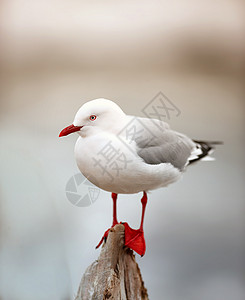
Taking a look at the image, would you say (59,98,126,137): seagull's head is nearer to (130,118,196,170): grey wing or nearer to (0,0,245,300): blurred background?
(130,118,196,170): grey wing

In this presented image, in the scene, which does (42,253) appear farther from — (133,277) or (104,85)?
(104,85)

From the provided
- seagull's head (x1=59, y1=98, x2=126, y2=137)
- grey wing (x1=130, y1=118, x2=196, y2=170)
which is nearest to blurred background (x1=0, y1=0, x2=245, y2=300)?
grey wing (x1=130, y1=118, x2=196, y2=170)

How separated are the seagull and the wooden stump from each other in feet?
0.52

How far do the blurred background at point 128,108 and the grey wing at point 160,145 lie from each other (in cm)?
25

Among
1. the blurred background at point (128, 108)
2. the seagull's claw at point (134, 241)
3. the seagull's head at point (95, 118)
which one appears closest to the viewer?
the seagull's head at point (95, 118)

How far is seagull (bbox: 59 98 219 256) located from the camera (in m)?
0.81

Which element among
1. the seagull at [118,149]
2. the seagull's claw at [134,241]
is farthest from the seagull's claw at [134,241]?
the seagull at [118,149]

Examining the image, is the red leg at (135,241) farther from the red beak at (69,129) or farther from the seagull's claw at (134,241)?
the red beak at (69,129)

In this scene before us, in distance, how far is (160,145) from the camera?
93 centimetres

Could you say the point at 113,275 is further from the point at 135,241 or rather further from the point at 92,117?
the point at 92,117

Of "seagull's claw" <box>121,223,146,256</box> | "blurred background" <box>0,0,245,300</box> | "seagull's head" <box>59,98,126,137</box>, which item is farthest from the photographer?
"blurred background" <box>0,0,245,300</box>

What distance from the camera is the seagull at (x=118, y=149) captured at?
0.81 m

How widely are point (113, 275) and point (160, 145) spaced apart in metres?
0.33

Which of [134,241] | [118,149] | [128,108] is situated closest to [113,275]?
[134,241]
